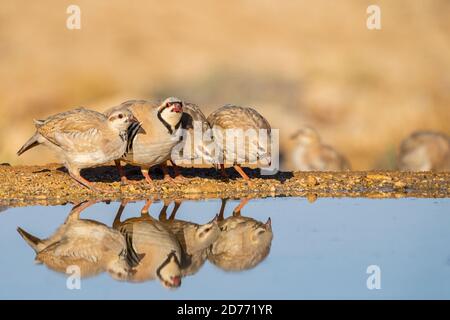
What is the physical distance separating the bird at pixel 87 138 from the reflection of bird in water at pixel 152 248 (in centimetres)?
143

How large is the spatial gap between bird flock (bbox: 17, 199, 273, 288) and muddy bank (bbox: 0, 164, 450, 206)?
128 centimetres

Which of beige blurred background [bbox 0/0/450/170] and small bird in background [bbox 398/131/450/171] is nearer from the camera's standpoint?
small bird in background [bbox 398/131/450/171]

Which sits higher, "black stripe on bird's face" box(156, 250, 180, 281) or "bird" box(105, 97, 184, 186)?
"bird" box(105, 97, 184, 186)

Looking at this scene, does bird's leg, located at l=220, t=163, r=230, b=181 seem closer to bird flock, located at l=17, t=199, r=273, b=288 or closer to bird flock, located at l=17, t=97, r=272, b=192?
bird flock, located at l=17, t=97, r=272, b=192

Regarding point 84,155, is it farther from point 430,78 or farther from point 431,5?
point 431,5

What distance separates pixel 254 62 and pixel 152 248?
349 inches

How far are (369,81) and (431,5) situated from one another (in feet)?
6.77

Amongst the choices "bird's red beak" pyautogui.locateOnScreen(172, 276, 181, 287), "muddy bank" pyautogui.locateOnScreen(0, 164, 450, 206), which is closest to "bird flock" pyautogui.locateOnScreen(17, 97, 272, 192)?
"muddy bank" pyautogui.locateOnScreen(0, 164, 450, 206)

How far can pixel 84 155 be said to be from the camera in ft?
34.4

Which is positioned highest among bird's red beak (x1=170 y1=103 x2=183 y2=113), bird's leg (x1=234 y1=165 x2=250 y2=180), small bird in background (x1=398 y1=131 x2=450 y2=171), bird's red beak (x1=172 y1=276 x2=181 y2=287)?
small bird in background (x1=398 y1=131 x2=450 y2=171)

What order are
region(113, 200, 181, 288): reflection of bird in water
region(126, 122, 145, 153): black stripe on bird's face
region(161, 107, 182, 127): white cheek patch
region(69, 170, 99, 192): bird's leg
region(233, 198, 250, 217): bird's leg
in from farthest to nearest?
region(161, 107, 182, 127): white cheek patch
region(126, 122, 145, 153): black stripe on bird's face
region(69, 170, 99, 192): bird's leg
region(233, 198, 250, 217): bird's leg
region(113, 200, 181, 288): reflection of bird in water

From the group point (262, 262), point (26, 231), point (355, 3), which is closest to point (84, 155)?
point (26, 231)

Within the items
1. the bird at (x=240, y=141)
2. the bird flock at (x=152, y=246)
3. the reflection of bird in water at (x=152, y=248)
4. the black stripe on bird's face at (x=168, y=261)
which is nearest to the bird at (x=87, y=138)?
the bird at (x=240, y=141)

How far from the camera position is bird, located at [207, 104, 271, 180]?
10.9 metres
